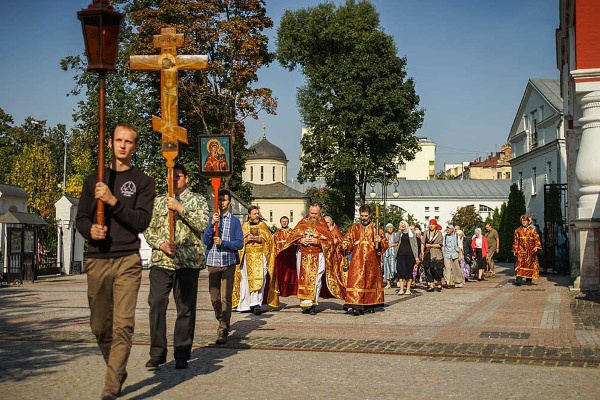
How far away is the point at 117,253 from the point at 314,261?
8.82m

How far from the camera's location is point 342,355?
29.9 ft

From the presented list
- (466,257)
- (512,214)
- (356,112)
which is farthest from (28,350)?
(512,214)

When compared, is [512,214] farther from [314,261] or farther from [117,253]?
[117,253]

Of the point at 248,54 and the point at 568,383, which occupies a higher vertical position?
the point at 248,54

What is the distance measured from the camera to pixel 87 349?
31.3ft

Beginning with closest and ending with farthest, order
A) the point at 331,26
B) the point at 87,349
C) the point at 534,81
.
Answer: the point at 87,349, the point at 331,26, the point at 534,81

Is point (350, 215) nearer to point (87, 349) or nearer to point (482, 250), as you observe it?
point (482, 250)

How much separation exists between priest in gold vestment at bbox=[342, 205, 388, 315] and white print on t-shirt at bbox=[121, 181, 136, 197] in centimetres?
850

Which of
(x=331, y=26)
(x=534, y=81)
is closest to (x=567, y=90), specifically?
(x=331, y=26)

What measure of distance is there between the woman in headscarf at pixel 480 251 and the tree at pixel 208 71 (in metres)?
11.6

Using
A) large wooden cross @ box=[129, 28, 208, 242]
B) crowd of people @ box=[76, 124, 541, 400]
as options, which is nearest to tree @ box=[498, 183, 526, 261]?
crowd of people @ box=[76, 124, 541, 400]

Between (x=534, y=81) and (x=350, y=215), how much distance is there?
63.1ft

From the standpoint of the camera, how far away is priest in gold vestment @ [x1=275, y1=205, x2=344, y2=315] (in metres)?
14.6

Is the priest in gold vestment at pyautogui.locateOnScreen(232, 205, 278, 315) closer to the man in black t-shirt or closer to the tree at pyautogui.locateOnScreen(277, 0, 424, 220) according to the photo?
the man in black t-shirt
